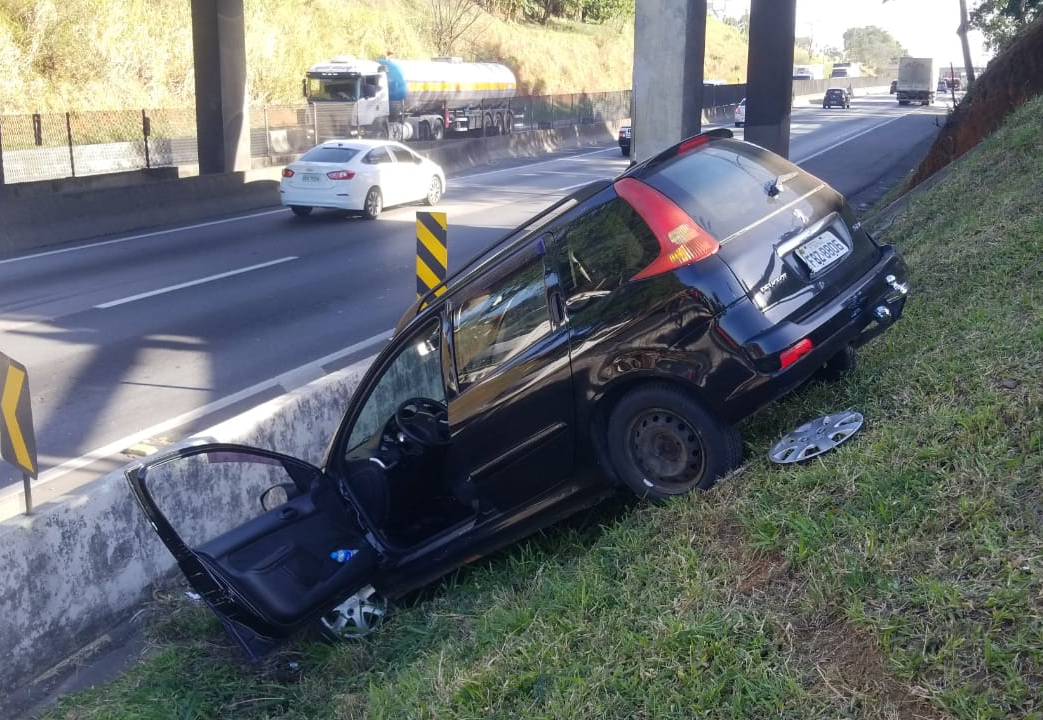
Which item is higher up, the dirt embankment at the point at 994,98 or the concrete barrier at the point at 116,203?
the dirt embankment at the point at 994,98

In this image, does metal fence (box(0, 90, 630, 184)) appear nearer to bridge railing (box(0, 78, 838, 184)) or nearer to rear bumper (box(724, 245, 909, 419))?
bridge railing (box(0, 78, 838, 184))

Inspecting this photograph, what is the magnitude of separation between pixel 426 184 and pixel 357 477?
17.6 meters

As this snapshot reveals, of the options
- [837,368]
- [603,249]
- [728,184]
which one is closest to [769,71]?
[837,368]

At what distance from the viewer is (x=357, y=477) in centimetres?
512

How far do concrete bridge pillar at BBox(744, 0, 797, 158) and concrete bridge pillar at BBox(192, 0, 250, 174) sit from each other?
1149cm

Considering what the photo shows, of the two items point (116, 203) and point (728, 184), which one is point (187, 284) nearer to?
point (116, 203)

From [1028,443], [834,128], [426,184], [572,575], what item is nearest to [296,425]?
[572,575]

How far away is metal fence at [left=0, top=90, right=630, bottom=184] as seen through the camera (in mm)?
23234

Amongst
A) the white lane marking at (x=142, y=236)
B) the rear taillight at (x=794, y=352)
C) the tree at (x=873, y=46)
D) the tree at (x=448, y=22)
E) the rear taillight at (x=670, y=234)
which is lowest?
the white lane marking at (x=142, y=236)

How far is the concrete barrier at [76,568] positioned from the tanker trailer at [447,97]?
3351cm

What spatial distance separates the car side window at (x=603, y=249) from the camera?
450 centimetres

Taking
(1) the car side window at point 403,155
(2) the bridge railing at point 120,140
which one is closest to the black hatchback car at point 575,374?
(1) the car side window at point 403,155

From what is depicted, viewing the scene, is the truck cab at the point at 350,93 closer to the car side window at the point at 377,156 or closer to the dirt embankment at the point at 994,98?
the car side window at the point at 377,156

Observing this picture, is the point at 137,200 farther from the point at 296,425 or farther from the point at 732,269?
the point at 732,269
